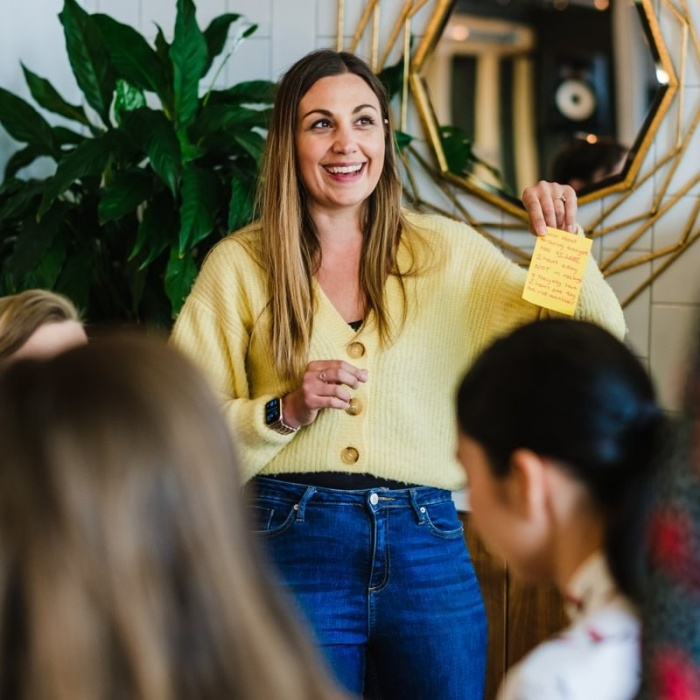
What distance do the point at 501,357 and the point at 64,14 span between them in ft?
6.24

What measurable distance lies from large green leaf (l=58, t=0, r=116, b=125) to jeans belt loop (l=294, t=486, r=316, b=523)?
1258 mm

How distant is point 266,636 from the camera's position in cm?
84

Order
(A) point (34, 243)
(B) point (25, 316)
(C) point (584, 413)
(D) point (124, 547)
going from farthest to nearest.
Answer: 1. (A) point (34, 243)
2. (B) point (25, 316)
3. (C) point (584, 413)
4. (D) point (124, 547)

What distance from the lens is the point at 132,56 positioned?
2.66m

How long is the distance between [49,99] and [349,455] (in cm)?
142

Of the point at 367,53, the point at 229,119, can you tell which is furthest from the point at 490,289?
the point at 367,53

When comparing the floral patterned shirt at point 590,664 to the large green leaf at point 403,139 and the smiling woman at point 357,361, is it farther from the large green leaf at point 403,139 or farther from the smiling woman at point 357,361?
the large green leaf at point 403,139

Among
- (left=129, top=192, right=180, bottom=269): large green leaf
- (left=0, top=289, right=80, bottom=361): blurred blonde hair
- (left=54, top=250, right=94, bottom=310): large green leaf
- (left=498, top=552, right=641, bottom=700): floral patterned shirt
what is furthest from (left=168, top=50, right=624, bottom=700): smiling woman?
(left=498, top=552, right=641, bottom=700): floral patterned shirt

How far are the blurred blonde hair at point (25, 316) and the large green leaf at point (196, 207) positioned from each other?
2.29 ft

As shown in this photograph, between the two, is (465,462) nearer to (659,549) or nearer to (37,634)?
(659,549)

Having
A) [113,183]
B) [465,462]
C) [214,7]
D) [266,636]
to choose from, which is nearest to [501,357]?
[465,462]

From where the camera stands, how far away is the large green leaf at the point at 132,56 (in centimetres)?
263

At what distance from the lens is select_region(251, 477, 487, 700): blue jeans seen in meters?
1.77

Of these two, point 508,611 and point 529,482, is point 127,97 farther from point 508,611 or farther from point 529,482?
point 529,482
